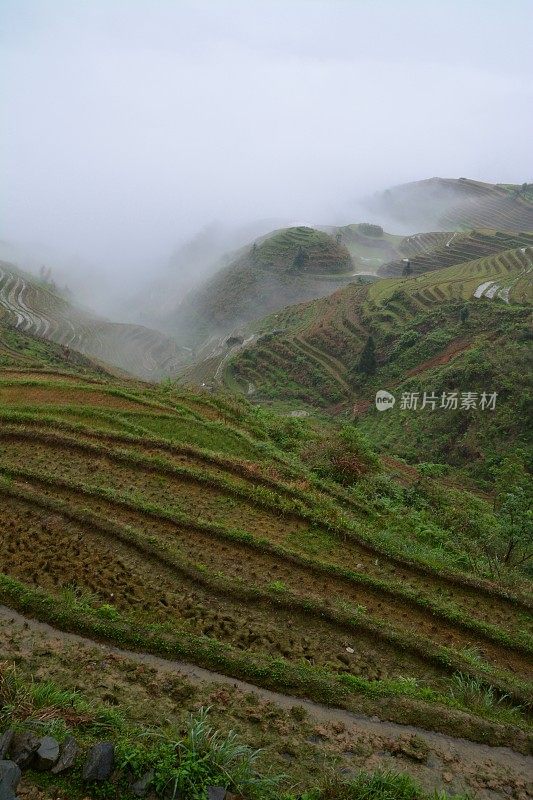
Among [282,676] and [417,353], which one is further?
[417,353]

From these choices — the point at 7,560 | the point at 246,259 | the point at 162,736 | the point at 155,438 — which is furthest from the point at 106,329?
the point at 162,736

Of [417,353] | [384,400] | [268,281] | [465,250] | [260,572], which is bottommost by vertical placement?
[260,572]

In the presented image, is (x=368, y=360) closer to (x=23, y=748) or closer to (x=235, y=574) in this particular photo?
(x=235, y=574)

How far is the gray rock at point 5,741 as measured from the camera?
547cm

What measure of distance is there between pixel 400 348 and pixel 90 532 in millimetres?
46910

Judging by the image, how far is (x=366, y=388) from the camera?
52.9 m

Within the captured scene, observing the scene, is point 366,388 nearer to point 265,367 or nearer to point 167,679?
point 265,367

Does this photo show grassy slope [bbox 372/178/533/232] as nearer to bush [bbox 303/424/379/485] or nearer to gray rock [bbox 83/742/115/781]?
bush [bbox 303/424/379/485]

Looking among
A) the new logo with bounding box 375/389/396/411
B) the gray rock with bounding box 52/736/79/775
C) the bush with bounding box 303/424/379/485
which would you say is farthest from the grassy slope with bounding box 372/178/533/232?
the gray rock with bounding box 52/736/79/775

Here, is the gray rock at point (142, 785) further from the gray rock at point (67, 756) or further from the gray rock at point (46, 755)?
the gray rock at point (46, 755)

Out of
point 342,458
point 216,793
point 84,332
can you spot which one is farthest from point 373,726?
point 84,332

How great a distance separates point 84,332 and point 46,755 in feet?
292

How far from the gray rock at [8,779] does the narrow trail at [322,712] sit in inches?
127

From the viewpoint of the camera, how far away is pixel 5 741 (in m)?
5.54
